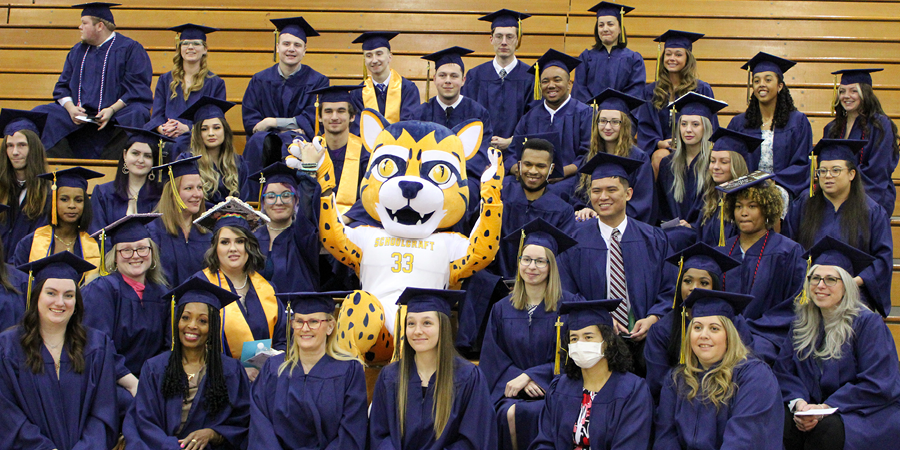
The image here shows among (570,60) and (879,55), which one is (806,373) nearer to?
(570,60)

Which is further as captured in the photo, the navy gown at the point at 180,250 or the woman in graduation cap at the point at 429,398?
the navy gown at the point at 180,250

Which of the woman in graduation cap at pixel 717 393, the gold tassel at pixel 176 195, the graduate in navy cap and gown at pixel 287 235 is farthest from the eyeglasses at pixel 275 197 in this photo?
the woman in graduation cap at pixel 717 393

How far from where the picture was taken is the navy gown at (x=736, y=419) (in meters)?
3.84

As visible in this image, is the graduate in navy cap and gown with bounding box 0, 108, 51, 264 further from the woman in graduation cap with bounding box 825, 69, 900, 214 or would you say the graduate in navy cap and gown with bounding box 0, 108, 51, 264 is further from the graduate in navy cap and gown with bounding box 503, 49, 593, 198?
the woman in graduation cap with bounding box 825, 69, 900, 214

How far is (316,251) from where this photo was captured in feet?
17.0

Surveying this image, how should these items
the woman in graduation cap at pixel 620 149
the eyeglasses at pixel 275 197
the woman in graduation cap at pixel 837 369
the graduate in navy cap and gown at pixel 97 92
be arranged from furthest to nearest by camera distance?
the graduate in navy cap and gown at pixel 97 92
the woman in graduation cap at pixel 620 149
the eyeglasses at pixel 275 197
the woman in graduation cap at pixel 837 369

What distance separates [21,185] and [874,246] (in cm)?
450

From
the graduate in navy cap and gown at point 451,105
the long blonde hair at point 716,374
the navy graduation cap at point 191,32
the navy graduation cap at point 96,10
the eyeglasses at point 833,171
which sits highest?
the navy graduation cap at point 96,10

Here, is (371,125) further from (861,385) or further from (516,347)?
(861,385)

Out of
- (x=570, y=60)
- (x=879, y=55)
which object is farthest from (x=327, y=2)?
(x=879, y=55)

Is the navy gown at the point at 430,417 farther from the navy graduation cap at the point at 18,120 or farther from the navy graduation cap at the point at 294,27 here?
the navy graduation cap at the point at 294,27

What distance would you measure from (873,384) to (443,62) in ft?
10.2

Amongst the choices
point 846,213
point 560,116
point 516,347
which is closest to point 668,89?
point 560,116

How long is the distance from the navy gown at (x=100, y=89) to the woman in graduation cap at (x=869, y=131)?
4.46 m
